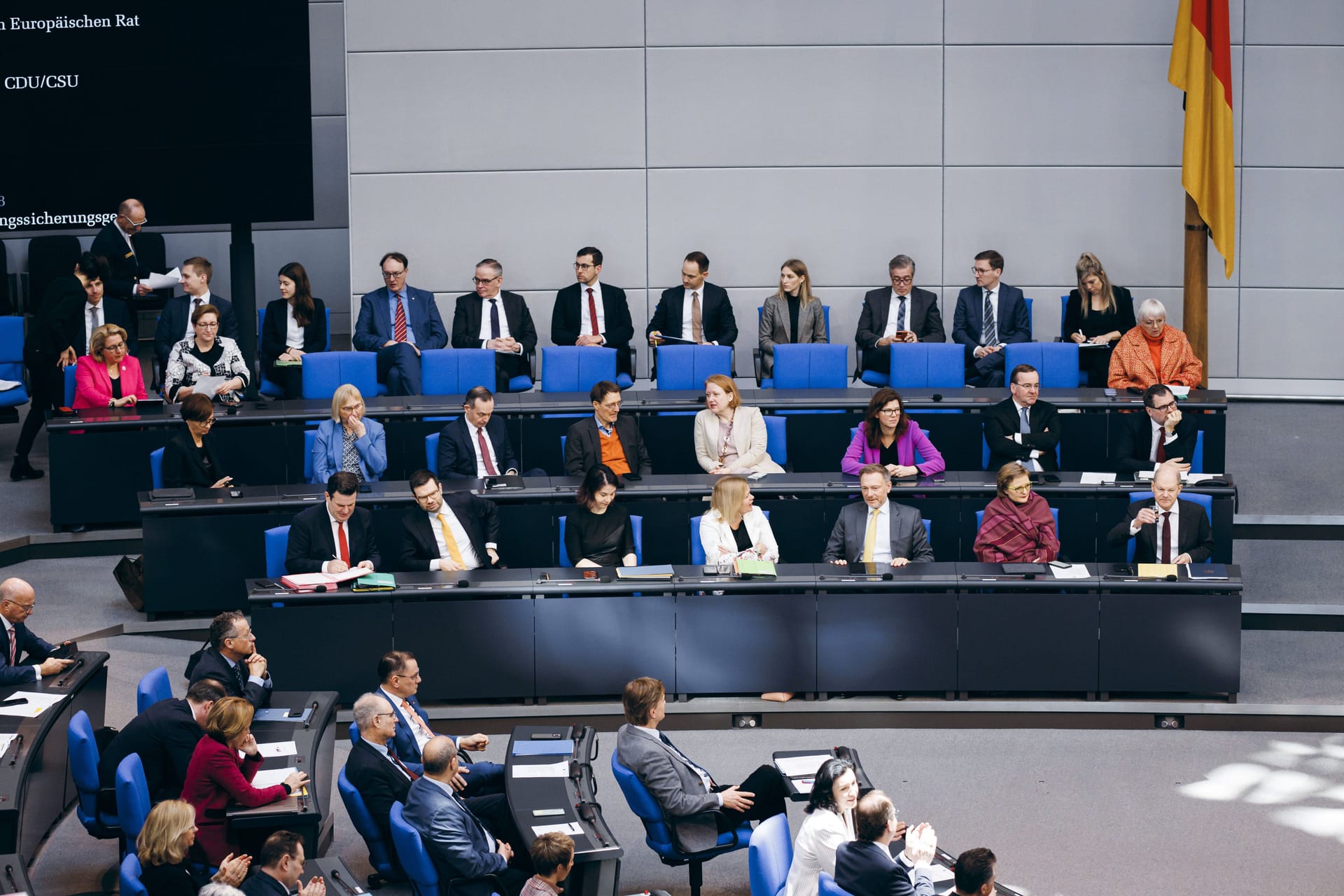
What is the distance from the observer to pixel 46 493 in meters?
9.32

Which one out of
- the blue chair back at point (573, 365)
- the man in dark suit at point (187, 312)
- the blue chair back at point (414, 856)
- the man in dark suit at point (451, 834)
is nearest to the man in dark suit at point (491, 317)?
the blue chair back at point (573, 365)

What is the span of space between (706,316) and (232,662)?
15.9 ft

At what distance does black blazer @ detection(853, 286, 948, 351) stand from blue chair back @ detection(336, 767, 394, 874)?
5666 mm

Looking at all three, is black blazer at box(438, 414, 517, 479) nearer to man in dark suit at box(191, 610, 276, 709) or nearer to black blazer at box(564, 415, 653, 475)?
black blazer at box(564, 415, 653, 475)

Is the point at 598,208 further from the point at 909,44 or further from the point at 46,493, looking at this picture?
the point at 46,493

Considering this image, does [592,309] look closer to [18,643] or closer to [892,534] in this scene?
[892,534]

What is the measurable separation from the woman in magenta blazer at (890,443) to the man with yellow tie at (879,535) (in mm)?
491

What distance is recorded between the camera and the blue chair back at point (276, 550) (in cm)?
735

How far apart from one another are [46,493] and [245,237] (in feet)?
7.28

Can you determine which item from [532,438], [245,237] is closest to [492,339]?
[532,438]

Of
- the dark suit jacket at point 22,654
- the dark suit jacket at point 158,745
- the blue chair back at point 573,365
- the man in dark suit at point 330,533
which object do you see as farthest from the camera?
the blue chair back at point 573,365

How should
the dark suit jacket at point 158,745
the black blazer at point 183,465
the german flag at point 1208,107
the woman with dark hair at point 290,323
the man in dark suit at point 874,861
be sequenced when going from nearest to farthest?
the man in dark suit at point 874,861 < the dark suit jacket at point 158,745 < the black blazer at point 183,465 < the woman with dark hair at point 290,323 < the german flag at point 1208,107

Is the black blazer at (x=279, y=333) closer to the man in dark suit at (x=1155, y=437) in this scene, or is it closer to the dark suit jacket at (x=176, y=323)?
the dark suit jacket at (x=176, y=323)

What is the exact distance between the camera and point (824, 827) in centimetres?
490
